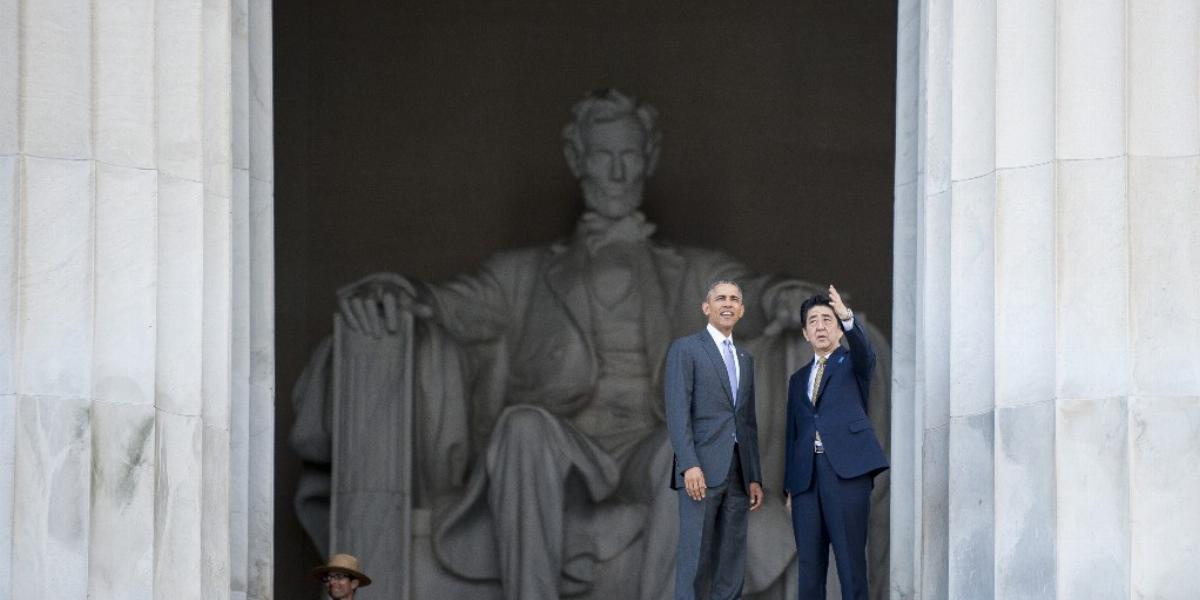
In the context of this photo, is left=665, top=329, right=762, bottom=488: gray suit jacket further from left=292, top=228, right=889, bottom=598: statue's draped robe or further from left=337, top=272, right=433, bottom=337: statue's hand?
left=337, top=272, right=433, bottom=337: statue's hand

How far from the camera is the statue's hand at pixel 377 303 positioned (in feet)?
52.6

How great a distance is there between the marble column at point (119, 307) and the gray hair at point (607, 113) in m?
4.59

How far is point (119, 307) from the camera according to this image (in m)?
11.8

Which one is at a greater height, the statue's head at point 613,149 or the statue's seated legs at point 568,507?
the statue's head at point 613,149

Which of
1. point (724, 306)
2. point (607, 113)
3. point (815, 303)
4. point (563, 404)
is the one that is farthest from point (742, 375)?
point (607, 113)

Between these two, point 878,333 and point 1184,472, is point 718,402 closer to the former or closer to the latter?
point 1184,472

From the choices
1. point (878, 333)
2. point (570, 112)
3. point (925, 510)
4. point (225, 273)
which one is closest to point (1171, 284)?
point (925, 510)

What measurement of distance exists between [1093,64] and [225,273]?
3.44 m

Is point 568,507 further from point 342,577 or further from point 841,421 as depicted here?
point 841,421

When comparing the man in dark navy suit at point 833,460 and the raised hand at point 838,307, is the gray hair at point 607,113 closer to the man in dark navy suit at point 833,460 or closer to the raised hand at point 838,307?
the man in dark navy suit at point 833,460

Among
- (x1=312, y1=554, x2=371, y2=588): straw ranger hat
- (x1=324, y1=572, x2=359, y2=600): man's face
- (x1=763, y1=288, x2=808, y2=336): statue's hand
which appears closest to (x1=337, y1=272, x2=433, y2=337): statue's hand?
(x1=763, y1=288, x2=808, y2=336): statue's hand

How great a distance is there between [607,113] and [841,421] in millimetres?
4666

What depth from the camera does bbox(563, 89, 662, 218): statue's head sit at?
55.0ft

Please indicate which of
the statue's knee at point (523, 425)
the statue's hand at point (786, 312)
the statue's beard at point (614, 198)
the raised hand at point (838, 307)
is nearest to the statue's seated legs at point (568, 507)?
the statue's knee at point (523, 425)
